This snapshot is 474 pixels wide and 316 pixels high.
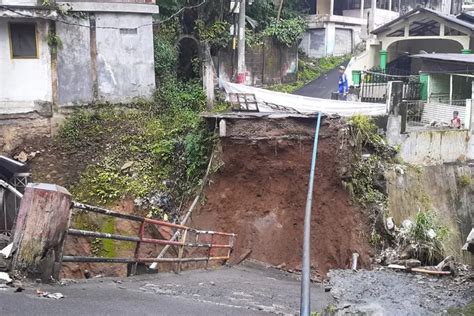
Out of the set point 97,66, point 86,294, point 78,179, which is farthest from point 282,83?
point 86,294

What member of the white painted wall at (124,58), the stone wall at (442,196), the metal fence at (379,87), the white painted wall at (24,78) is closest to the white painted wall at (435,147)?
the stone wall at (442,196)

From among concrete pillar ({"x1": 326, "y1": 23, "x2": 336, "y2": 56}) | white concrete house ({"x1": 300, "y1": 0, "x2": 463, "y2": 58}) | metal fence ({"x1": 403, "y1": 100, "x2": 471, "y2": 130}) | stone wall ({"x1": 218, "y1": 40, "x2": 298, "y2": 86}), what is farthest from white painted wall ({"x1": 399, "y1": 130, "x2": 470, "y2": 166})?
concrete pillar ({"x1": 326, "y1": 23, "x2": 336, "y2": 56})

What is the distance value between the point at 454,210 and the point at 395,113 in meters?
3.43

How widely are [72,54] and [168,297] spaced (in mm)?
11852

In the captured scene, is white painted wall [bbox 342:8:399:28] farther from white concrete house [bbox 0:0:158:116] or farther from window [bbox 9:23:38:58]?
window [bbox 9:23:38:58]

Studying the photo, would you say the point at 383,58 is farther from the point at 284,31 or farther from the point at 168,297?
the point at 168,297

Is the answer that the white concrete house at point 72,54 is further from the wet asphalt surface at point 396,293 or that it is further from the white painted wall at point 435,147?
the wet asphalt surface at point 396,293

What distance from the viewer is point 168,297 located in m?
5.83

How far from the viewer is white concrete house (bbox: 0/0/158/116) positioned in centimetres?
1496

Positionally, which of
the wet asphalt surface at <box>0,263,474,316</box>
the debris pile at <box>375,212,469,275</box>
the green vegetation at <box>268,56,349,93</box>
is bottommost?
the debris pile at <box>375,212,469,275</box>

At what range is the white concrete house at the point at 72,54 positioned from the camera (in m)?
15.0

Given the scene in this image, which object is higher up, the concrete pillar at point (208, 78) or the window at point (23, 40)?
the window at point (23, 40)

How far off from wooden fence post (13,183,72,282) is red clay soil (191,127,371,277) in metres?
8.02

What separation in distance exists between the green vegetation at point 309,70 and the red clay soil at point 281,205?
34.8 ft
